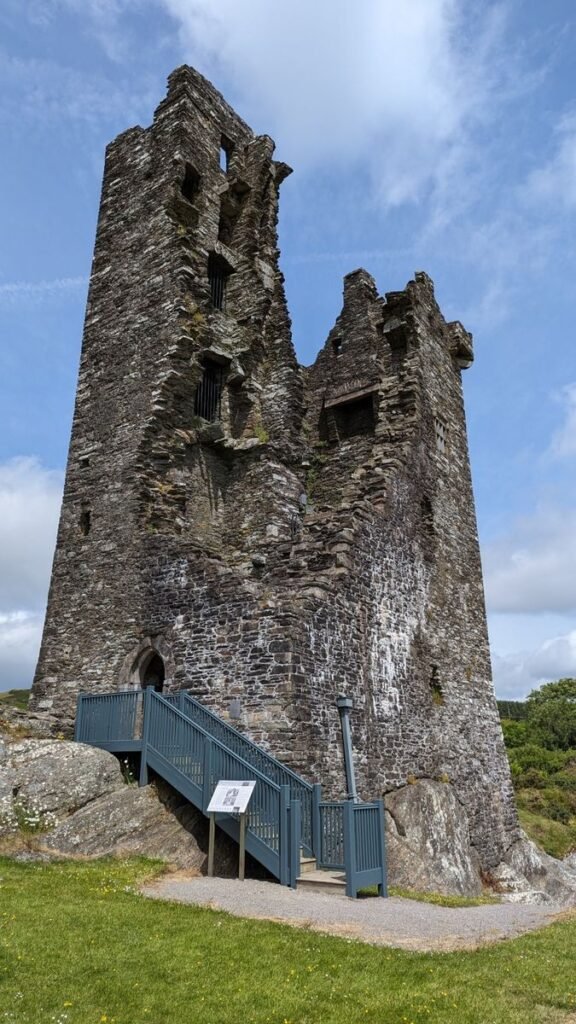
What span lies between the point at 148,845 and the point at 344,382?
1497 centimetres

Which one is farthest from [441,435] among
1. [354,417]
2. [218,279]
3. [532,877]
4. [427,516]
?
[532,877]

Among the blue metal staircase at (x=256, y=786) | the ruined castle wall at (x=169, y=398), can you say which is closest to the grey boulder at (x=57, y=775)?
the blue metal staircase at (x=256, y=786)

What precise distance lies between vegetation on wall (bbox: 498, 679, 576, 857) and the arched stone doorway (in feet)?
48.3

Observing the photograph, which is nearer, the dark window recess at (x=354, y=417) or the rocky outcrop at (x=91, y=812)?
the rocky outcrop at (x=91, y=812)

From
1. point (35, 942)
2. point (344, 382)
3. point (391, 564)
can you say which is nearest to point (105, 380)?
point (344, 382)

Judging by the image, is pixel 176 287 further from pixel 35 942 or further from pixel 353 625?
pixel 35 942

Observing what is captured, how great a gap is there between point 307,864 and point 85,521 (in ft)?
33.4

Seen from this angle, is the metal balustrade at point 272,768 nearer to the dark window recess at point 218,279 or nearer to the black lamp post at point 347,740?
the black lamp post at point 347,740

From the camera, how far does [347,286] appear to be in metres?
25.4

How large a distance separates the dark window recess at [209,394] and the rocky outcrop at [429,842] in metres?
10.5

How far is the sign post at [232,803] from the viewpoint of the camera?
36.4 ft

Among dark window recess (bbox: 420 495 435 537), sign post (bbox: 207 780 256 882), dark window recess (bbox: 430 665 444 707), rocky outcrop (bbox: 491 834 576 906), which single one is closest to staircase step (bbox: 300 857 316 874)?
sign post (bbox: 207 780 256 882)

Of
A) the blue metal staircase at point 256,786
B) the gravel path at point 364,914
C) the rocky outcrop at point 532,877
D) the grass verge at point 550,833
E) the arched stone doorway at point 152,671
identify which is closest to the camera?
the gravel path at point 364,914

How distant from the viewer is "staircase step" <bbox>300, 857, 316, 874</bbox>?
458 inches
